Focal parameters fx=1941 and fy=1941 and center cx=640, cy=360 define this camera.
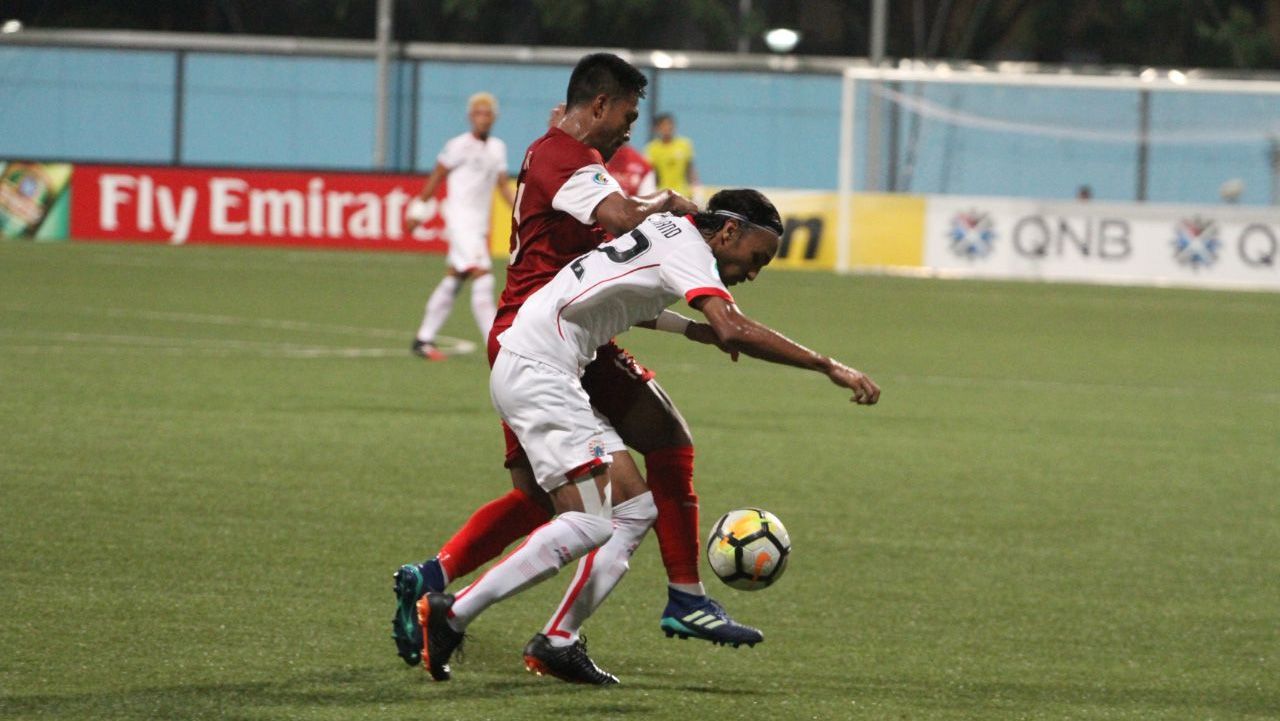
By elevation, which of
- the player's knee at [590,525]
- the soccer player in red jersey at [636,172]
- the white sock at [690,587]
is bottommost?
the white sock at [690,587]

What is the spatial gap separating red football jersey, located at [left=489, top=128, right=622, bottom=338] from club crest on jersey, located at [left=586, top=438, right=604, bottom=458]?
59 centimetres

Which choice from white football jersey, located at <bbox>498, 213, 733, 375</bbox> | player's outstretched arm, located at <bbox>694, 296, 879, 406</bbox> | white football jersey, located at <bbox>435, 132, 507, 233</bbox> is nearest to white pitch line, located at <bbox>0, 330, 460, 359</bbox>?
white football jersey, located at <bbox>435, 132, 507, 233</bbox>

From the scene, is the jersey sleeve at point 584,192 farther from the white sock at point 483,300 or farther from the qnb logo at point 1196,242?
the qnb logo at point 1196,242

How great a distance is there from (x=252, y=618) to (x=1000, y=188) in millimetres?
24852

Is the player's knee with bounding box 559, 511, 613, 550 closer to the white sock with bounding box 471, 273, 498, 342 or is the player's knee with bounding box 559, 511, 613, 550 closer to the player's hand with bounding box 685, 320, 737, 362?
the player's hand with bounding box 685, 320, 737, 362

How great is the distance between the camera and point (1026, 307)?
2384cm

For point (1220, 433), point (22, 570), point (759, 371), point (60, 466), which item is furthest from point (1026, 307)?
point (22, 570)

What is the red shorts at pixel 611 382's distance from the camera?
20.7 feet

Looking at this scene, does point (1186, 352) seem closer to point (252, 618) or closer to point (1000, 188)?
point (1000, 188)

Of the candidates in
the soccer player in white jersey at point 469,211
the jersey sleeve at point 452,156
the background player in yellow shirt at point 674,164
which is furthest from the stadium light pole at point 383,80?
the jersey sleeve at point 452,156

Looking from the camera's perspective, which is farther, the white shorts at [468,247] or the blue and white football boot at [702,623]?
the white shorts at [468,247]

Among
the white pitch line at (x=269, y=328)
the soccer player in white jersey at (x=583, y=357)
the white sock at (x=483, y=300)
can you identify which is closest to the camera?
the soccer player in white jersey at (x=583, y=357)

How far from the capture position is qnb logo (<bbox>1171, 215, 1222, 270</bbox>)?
90.9 feet

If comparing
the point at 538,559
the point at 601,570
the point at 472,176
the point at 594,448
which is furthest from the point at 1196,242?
the point at 538,559
